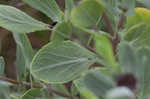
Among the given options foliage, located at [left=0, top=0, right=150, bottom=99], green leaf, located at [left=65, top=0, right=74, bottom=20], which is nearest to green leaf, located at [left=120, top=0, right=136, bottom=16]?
foliage, located at [left=0, top=0, right=150, bottom=99]

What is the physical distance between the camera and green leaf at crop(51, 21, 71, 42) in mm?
572

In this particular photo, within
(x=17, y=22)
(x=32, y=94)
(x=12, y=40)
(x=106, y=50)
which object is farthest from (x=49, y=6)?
(x=12, y=40)

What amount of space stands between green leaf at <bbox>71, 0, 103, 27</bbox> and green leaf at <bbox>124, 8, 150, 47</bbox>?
68mm

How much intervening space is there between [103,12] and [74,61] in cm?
13

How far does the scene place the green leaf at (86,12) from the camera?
1.54 ft

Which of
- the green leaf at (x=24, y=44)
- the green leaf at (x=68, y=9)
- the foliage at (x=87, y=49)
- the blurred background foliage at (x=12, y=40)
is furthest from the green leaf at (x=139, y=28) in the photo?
the blurred background foliage at (x=12, y=40)

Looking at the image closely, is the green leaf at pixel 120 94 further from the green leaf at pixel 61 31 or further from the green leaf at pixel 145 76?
the green leaf at pixel 61 31

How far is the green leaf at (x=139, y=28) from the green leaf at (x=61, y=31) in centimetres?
11

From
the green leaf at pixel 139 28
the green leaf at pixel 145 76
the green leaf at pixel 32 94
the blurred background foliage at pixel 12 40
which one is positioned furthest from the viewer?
the blurred background foliage at pixel 12 40

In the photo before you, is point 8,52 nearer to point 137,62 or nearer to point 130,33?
point 130,33

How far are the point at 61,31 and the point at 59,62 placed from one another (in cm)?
6

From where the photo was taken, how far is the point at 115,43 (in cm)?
55

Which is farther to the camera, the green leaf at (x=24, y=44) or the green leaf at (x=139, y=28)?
the green leaf at (x=24, y=44)

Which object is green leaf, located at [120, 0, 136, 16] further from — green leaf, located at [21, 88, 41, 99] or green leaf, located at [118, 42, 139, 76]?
green leaf, located at [21, 88, 41, 99]
